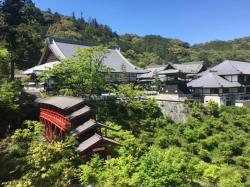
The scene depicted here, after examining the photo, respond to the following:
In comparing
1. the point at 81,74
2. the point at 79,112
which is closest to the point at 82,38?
the point at 81,74

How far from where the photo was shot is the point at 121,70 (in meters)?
49.6

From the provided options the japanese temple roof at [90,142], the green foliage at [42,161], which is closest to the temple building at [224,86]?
the japanese temple roof at [90,142]

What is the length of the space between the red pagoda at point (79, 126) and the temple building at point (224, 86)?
83.0ft

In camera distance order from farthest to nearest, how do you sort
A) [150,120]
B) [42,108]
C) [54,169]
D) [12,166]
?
[150,120], [42,108], [12,166], [54,169]

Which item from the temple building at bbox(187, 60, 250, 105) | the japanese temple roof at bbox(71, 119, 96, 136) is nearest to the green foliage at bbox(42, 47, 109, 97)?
the japanese temple roof at bbox(71, 119, 96, 136)

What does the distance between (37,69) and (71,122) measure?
2311 cm

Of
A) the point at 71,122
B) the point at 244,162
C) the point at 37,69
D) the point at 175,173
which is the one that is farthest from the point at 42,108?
the point at 244,162

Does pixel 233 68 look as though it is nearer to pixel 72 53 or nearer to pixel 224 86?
pixel 224 86

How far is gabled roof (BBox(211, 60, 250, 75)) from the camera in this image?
2005 inches

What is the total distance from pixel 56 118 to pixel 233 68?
34518 millimetres

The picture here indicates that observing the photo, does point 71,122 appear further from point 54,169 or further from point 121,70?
point 121,70

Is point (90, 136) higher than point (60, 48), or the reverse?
point (60, 48)

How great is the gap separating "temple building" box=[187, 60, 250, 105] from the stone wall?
6.76 meters

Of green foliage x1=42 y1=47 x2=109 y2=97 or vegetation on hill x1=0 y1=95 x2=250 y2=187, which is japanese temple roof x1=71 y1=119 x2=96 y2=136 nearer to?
vegetation on hill x1=0 y1=95 x2=250 y2=187
